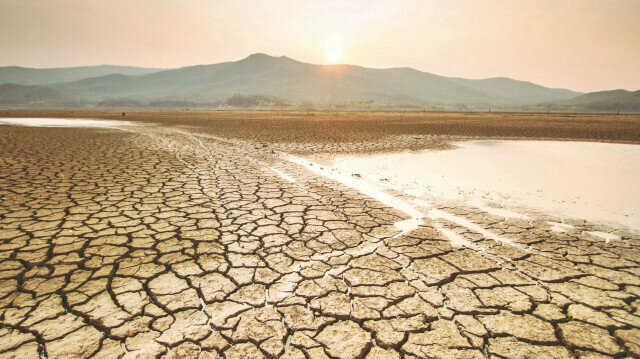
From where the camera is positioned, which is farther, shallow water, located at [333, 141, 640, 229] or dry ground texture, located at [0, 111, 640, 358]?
shallow water, located at [333, 141, 640, 229]

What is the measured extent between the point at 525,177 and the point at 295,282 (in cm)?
602

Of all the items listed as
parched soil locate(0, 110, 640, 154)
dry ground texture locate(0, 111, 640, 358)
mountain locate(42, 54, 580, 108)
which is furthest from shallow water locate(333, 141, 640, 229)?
mountain locate(42, 54, 580, 108)

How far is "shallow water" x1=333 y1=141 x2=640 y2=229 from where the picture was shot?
4.45 metres

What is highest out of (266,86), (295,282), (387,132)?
(266,86)

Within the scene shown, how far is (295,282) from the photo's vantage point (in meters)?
2.39

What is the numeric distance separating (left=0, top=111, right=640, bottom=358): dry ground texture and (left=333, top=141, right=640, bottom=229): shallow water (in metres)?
0.84

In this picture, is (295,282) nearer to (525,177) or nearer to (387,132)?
(525,177)

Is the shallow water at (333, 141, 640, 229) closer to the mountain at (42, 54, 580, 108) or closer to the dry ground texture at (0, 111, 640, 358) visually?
the dry ground texture at (0, 111, 640, 358)

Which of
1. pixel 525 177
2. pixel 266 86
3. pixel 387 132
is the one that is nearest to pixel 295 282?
pixel 525 177

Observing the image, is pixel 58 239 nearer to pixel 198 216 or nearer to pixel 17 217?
pixel 17 217

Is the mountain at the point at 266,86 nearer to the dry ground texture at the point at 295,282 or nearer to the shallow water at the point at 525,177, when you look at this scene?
the shallow water at the point at 525,177

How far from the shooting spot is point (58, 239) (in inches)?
120

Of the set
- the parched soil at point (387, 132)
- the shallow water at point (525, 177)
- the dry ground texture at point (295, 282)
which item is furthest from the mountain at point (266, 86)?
the dry ground texture at point (295, 282)

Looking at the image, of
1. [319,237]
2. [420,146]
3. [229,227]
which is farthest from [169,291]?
[420,146]
